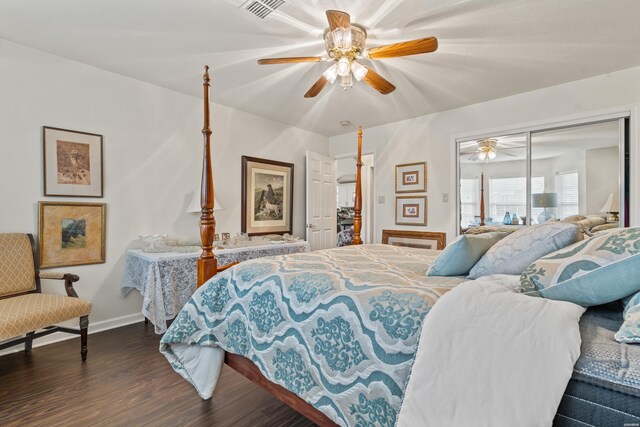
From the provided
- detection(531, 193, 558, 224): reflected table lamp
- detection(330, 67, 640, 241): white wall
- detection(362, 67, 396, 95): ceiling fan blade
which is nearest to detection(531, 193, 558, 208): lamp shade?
detection(531, 193, 558, 224): reflected table lamp

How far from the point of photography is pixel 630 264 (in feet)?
2.83

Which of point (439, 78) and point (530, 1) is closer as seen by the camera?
point (530, 1)

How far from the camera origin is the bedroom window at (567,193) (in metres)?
3.34

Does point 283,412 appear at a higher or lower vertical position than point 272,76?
lower

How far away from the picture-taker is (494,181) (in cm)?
392

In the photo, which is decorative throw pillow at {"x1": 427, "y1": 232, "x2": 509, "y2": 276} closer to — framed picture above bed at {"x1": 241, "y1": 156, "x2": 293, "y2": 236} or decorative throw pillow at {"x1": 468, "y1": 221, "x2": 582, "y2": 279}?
decorative throw pillow at {"x1": 468, "y1": 221, "x2": 582, "y2": 279}

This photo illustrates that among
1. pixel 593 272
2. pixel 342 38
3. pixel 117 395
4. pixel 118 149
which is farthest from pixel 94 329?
pixel 593 272

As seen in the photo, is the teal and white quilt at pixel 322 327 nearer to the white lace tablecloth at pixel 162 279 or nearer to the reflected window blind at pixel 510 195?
the white lace tablecloth at pixel 162 279

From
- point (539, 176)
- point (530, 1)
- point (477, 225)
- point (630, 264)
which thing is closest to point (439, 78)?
point (530, 1)

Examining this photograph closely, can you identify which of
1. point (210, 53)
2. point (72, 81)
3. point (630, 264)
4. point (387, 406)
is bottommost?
point (387, 406)

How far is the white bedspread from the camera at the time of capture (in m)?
0.73

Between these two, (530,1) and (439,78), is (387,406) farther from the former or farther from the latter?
(439,78)

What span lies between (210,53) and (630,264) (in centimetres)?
303

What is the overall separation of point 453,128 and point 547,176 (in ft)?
4.13
